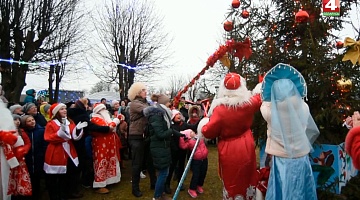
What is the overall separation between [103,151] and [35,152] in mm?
1269

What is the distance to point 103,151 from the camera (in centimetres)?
629

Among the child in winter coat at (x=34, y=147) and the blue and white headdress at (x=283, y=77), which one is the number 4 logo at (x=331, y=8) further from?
the child in winter coat at (x=34, y=147)

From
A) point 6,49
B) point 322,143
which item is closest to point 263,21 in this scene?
point 322,143

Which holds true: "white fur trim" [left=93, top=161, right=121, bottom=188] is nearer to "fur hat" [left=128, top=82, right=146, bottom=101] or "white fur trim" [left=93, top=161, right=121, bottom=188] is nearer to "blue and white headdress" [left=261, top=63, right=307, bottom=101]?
"fur hat" [left=128, top=82, right=146, bottom=101]

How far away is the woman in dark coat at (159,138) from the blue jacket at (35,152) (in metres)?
1.86

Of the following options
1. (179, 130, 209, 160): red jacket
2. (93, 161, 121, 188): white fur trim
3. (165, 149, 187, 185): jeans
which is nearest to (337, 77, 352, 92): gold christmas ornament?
(179, 130, 209, 160): red jacket

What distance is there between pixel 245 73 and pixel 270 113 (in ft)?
6.39

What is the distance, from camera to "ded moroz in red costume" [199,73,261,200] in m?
4.10

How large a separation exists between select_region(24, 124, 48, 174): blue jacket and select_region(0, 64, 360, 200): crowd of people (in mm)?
16

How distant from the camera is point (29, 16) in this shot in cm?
1353

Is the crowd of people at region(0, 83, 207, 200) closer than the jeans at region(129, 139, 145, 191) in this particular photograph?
Yes

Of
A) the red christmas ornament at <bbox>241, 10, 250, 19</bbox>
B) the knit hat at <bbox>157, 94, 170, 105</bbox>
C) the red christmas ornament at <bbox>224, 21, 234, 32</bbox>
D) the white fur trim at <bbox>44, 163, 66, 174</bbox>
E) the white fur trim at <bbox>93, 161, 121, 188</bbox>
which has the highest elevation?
the red christmas ornament at <bbox>241, 10, 250, 19</bbox>

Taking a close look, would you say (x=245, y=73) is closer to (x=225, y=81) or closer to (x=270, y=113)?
(x=225, y=81)

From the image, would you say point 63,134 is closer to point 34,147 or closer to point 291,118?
point 34,147
